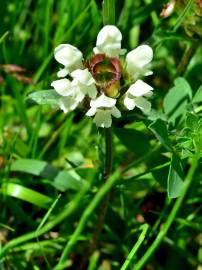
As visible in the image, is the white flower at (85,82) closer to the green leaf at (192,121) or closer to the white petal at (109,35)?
the white petal at (109,35)

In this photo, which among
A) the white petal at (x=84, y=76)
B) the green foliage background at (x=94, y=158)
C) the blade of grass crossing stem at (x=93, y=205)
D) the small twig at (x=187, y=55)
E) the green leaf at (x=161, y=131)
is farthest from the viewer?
the small twig at (x=187, y=55)

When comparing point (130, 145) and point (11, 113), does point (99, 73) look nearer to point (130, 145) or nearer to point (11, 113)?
point (130, 145)

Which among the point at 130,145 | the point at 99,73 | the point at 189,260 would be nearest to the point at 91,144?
the point at 130,145

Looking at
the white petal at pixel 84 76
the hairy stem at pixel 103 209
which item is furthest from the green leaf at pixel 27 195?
the white petal at pixel 84 76

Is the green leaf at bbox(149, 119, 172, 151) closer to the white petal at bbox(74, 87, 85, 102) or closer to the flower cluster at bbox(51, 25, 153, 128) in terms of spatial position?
the flower cluster at bbox(51, 25, 153, 128)

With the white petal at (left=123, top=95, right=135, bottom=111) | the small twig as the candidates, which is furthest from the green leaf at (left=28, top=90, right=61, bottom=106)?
the small twig
